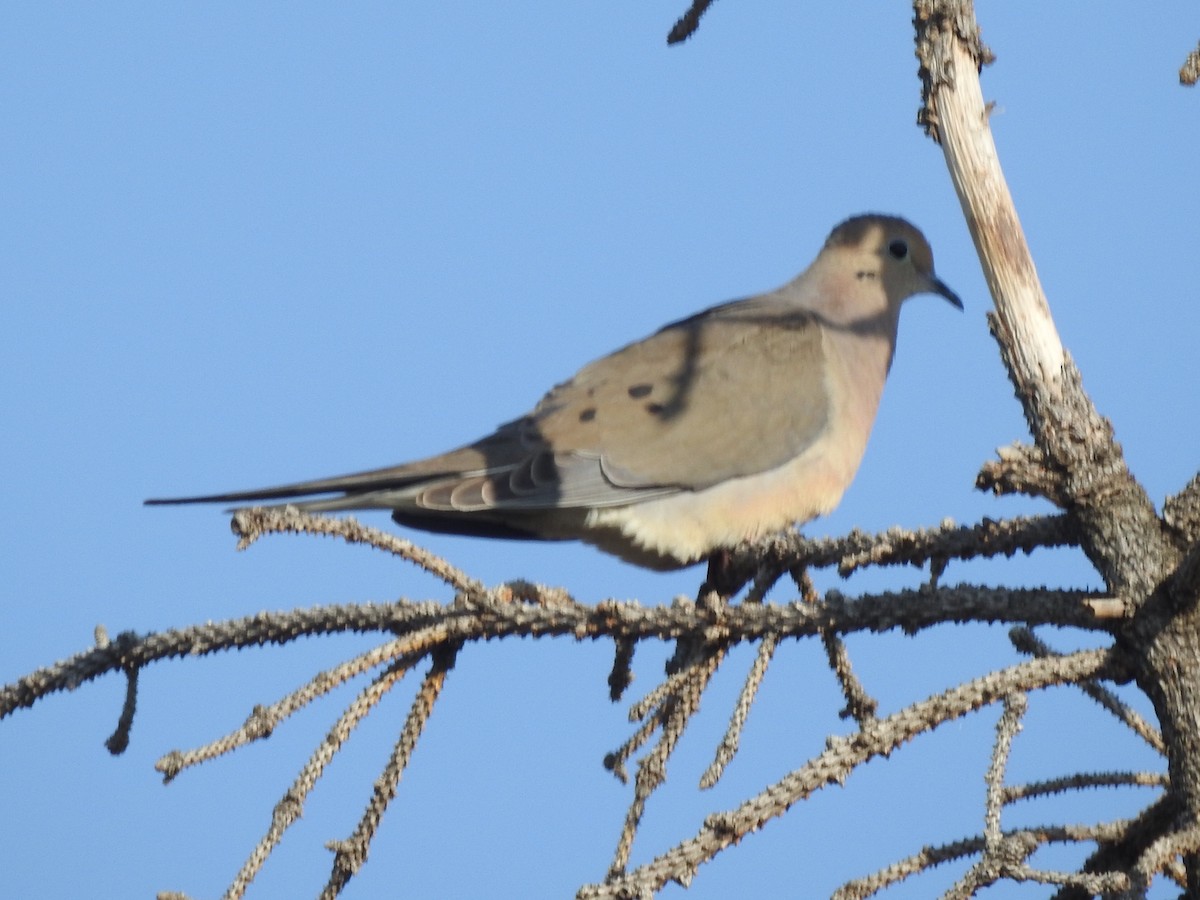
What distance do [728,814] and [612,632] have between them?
488mm

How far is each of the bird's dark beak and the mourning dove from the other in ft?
1.22

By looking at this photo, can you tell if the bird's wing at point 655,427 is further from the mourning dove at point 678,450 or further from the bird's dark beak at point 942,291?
the bird's dark beak at point 942,291

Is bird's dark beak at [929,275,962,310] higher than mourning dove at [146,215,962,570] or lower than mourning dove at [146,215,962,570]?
higher

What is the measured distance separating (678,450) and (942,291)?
132 centimetres

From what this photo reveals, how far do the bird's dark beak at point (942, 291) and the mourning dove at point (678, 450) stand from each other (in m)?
0.37

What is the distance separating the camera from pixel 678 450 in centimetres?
399

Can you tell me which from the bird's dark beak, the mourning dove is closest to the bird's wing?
the mourning dove

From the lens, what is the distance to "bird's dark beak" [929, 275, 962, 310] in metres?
4.75

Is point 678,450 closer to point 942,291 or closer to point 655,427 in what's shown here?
point 655,427

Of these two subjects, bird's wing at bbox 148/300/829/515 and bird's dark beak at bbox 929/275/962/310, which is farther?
bird's dark beak at bbox 929/275/962/310

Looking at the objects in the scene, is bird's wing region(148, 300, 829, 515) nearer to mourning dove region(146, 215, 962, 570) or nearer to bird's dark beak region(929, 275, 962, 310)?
mourning dove region(146, 215, 962, 570)

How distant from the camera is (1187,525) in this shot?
1.99m

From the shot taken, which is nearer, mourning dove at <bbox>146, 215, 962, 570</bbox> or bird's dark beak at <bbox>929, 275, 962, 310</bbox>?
mourning dove at <bbox>146, 215, 962, 570</bbox>

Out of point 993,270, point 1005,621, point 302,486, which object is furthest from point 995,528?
point 302,486
